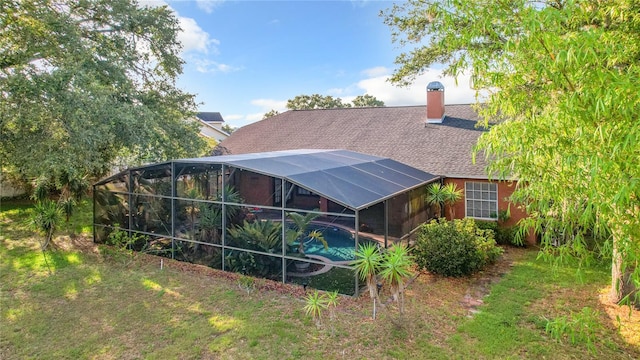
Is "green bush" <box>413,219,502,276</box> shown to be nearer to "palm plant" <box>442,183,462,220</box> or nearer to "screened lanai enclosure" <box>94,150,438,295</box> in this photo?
"screened lanai enclosure" <box>94,150,438,295</box>

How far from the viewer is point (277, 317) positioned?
723 centimetres

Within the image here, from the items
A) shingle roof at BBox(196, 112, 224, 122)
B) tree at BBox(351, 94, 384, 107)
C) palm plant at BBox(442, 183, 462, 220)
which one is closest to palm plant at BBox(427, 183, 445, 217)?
palm plant at BBox(442, 183, 462, 220)

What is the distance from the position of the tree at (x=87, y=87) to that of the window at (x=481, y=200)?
33.6 feet

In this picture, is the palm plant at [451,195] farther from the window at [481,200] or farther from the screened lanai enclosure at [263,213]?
the screened lanai enclosure at [263,213]

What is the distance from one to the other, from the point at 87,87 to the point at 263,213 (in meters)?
6.49

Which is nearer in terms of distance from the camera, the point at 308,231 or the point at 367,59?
the point at 308,231

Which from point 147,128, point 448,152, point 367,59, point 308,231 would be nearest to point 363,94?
point 367,59

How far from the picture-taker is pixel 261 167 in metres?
9.40

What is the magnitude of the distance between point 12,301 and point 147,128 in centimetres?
615

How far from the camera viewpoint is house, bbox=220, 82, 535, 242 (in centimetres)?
1291

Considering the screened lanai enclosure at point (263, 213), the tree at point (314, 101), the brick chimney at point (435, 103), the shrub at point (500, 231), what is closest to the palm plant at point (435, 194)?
the screened lanai enclosure at point (263, 213)

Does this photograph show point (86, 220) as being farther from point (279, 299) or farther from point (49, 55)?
point (279, 299)

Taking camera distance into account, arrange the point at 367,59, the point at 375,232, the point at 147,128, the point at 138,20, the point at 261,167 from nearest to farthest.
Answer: the point at 261,167 < the point at 375,232 < the point at 147,128 < the point at 138,20 < the point at 367,59

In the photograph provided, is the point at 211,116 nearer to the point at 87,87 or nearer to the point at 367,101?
the point at 367,101
